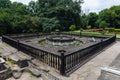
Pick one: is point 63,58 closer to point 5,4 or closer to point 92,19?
point 92,19

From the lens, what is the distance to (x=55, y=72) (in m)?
4.36

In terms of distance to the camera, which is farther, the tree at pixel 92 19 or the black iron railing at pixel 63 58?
the tree at pixel 92 19

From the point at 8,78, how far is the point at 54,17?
67.9ft

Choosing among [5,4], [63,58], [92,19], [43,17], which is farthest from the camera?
[5,4]

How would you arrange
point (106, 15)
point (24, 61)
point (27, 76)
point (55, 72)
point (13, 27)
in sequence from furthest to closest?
point (106, 15) < point (13, 27) < point (24, 61) < point (55, 72) < point (27, 76)


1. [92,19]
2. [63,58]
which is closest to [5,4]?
[92,19]

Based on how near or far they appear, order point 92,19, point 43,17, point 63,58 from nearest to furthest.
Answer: point 63,58 < point 43,17 < point 92,19

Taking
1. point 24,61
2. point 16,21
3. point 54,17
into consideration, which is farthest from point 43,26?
point 24,61

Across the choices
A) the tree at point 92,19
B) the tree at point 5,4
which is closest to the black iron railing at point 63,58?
the tree at point 92,19

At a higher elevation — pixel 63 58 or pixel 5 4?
pixel 5 4

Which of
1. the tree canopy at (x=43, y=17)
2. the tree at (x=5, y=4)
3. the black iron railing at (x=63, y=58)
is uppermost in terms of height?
the tree at (x=5, y=4)

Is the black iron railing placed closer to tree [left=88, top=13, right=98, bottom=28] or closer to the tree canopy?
the tree canopy

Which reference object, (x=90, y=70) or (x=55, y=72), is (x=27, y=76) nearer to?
(x=55, y=72)

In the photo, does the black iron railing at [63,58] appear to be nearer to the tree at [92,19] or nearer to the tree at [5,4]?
the tree at [92,19]
